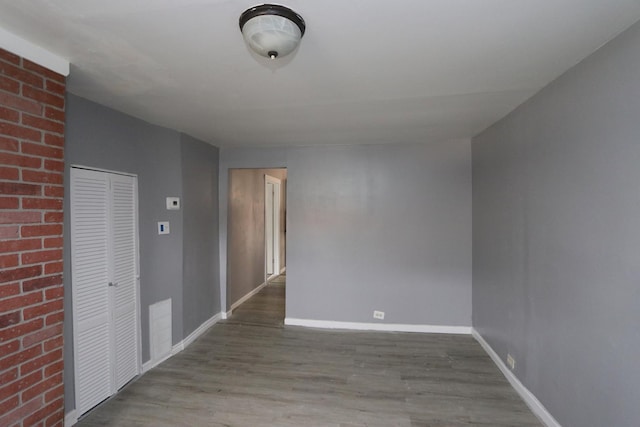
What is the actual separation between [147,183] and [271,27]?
2.20 metres

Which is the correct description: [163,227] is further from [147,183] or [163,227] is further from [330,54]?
[330,54]

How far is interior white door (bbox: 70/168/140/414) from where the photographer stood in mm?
2131

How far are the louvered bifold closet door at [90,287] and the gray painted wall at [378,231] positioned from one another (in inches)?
80.0

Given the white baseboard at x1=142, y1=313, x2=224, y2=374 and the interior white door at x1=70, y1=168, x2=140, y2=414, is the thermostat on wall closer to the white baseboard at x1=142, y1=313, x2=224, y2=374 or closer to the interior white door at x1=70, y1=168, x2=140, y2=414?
the interior white door at x1=70, y1=168, x2=140, y2=414

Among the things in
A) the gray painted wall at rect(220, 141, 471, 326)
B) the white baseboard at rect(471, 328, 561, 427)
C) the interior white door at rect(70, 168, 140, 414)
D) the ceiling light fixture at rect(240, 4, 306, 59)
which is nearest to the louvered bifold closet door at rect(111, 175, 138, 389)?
the interior white door at rect(70, 168, 140, 414)

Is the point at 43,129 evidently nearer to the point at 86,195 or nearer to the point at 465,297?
the point at 86,195

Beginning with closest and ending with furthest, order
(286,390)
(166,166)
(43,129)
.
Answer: (43,129) < (286,390) < (166,166)

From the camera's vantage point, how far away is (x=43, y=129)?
1560mm

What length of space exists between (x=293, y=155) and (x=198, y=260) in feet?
5.90

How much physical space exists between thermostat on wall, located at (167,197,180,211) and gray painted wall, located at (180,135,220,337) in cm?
10

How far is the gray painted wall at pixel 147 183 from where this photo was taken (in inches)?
82.4

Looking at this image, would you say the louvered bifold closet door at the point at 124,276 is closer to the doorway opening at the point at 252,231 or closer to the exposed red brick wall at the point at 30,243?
the exposed red brick wall at the point at 30,243

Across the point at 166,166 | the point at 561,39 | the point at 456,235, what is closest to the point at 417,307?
the point at 456,235

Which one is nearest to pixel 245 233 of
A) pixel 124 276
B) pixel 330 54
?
pixel 124 276
